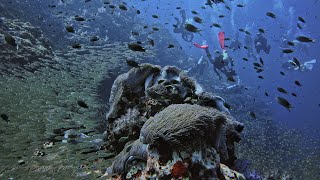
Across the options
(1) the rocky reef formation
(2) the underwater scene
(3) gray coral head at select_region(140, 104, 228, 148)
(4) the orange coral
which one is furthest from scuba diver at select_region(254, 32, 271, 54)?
(4) the orange coral

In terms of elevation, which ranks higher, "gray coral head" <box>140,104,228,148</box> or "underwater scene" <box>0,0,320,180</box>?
"gray coral head" <box>140,104,228,148</box>

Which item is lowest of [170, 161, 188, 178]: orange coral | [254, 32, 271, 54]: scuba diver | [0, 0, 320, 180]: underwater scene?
[254, 32, 271, 54]: scuba diver

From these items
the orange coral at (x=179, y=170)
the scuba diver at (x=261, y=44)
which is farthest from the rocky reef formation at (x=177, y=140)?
the scuba diver at (x=261, y=44)

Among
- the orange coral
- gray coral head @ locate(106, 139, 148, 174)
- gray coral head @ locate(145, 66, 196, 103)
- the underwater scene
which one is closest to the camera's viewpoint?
the orange coral

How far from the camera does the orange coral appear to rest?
344 cm

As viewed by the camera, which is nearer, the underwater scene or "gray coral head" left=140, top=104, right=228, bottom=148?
"gray coral head" left=140, top=104, right=228, bottom=148

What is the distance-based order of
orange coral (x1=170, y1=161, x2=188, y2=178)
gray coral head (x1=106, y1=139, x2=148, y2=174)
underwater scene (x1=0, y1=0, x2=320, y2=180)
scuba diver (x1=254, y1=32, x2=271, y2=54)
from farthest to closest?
scuba diver (x1=254, y1=32, x2=271, y2=54)
gray coral head (x1=106, y1=139, x2=148, y2=174)
underwater scene (x1=0, y1=0, x2=320, y2=180)
orange coral (x1=170, y1=161, x2=188, y2=178)

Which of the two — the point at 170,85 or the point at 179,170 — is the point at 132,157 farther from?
the point at 170,85

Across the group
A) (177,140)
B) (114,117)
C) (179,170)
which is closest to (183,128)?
(177,140)

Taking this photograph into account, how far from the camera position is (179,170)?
11.4 ft

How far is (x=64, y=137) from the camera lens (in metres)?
6.24

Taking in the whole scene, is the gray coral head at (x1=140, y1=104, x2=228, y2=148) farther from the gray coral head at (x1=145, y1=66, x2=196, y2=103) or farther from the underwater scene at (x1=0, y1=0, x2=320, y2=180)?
the gray coral head at (x1=145, y1=66, x2=196, y2=103)

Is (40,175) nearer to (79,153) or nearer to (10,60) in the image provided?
(79,153)

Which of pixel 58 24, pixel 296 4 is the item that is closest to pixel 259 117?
pixel 58 24
